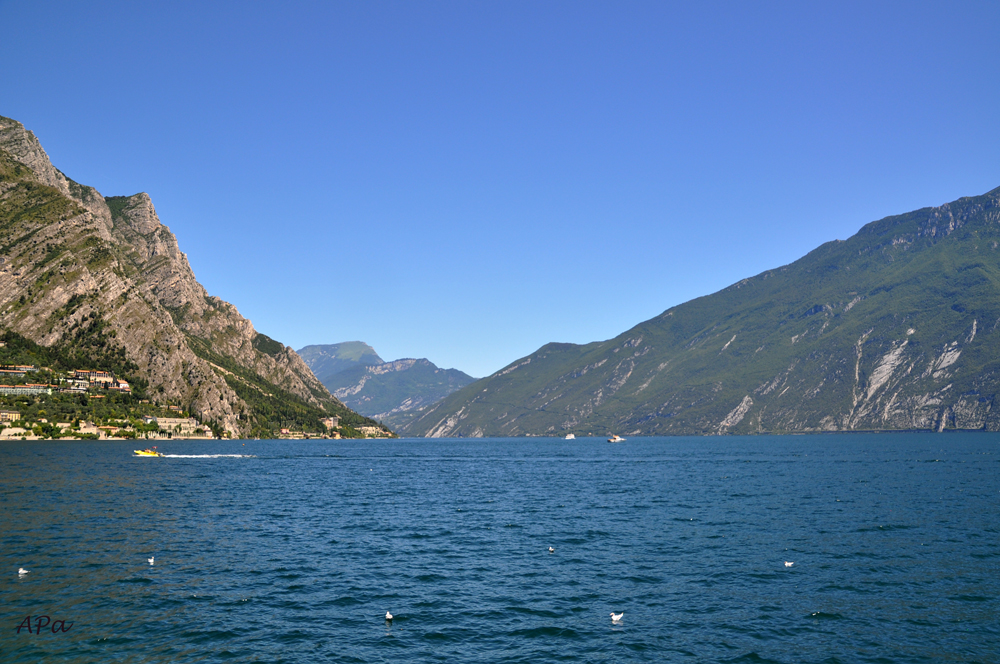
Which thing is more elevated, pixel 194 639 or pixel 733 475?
pixel 194 639

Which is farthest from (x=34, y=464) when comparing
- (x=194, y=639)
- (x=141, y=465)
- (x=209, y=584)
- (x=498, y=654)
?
(x=498, y=654)

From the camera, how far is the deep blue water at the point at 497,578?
2945 cm

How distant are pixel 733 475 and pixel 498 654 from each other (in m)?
111

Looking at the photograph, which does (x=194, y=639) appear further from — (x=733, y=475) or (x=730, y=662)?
(x=733, y=475)

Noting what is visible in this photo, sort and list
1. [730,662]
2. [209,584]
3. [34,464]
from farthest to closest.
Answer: [34,464] < [209,584] < [730,662]

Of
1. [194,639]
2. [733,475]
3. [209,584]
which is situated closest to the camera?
[194,639]

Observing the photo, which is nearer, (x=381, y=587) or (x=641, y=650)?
(x=641, y=650)

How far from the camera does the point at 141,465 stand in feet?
427

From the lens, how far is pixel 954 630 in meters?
32.0

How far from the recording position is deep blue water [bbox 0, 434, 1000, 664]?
96.6 feet

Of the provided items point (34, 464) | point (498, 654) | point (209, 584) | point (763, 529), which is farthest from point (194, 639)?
point (34, 464)

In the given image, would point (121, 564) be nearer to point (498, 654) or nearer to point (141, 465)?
point (498, 654)

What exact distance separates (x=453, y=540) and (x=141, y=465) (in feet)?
335

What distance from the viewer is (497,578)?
139ft
